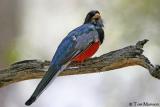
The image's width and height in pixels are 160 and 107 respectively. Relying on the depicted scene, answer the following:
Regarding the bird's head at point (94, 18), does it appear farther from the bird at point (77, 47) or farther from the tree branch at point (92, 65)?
the tree branch at point (92, 65)

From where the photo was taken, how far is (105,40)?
166cm

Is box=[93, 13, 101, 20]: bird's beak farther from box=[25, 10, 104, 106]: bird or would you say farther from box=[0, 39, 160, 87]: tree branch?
box=[0, 39, 160, 87]: tree branch

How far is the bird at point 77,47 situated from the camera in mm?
1633

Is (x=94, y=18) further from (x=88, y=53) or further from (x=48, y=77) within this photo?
(x=48, y=77)

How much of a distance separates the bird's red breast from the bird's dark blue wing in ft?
0.04

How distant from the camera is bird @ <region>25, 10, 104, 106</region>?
1.63 m

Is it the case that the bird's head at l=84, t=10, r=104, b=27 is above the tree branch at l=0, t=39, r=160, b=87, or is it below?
above

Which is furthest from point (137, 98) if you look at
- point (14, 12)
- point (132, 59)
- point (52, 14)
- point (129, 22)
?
point (14, 12)

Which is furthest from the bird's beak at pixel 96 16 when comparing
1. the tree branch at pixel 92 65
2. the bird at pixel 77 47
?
the tree branch at pixel 92 65

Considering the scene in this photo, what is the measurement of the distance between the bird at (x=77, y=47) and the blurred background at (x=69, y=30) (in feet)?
0.07

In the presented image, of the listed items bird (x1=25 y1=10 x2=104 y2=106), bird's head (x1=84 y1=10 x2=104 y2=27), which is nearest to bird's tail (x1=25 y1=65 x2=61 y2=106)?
bird (x1=25 y1=10 x2=104 y2=106)

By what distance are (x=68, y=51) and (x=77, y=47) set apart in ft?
0.11

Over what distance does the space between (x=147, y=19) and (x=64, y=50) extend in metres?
0.29

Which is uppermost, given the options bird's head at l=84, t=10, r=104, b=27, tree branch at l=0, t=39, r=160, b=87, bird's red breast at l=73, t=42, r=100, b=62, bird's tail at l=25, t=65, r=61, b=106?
bird's head at l=84, t=10, r=104, b=27
